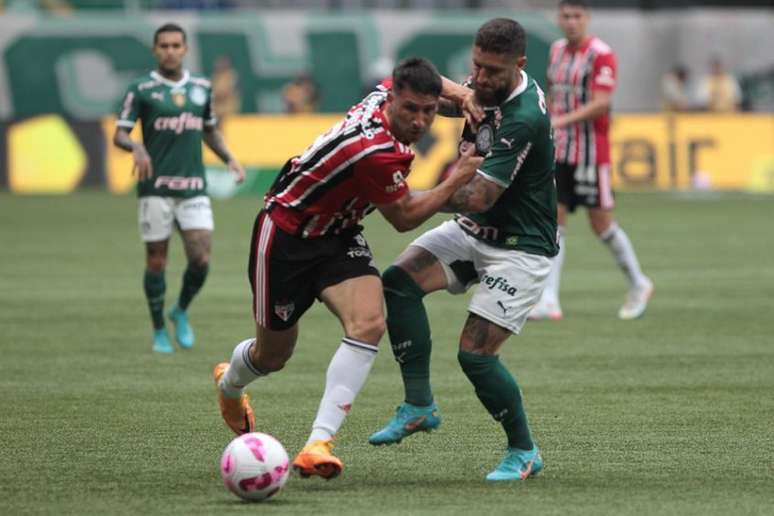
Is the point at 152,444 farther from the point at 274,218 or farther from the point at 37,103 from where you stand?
the point at 37,103

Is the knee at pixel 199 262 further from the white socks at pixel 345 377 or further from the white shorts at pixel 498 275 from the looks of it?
the white socks at pixel 345 377

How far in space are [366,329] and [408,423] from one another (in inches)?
26.3

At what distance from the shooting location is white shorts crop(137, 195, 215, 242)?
1270cm

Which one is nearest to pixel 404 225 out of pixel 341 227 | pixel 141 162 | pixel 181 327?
pixel 341 227

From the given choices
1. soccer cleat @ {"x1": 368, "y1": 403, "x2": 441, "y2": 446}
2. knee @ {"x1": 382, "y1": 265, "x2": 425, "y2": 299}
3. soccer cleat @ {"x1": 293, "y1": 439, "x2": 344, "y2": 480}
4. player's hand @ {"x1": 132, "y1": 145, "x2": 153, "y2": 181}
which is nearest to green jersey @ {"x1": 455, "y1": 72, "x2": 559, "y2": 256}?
knee @ {"x1": 382, "y1": 265, "x2": 425, "y2": 299}

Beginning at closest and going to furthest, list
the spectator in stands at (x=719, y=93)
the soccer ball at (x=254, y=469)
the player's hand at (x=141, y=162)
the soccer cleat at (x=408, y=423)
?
1. the soccer ball at (x=254, y=469)
2. the soccer cleat at (x=408, y=423)
3. the player's hand at (x=141, y=162)
4. the spectator in stands at (x=719, y=93)

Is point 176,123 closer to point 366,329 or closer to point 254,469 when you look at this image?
point 366,329

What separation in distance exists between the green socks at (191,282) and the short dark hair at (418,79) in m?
5.65

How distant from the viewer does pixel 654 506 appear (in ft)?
23.2

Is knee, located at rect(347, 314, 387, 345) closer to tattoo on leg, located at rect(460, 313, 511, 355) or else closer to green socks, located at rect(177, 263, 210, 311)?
tattoo on leg, located at rect(460, 313, 511, 355)

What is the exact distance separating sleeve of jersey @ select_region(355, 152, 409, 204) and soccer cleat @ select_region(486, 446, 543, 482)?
1.35 meters

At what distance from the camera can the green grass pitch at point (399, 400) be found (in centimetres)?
736

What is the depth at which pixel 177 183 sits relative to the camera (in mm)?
12750

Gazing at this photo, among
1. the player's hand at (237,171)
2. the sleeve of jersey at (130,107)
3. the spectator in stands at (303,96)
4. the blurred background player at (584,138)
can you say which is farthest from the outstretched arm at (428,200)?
the spectator in stands at (303,96)
